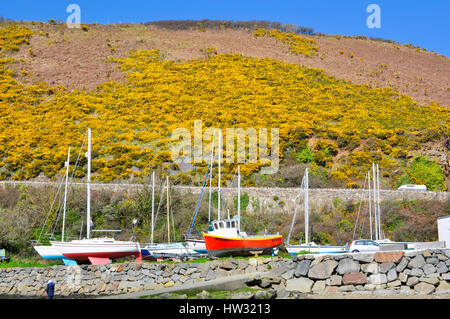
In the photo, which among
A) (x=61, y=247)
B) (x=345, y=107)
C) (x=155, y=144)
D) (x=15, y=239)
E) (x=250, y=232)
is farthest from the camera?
(x=345, y=107)

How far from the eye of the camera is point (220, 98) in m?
62.7

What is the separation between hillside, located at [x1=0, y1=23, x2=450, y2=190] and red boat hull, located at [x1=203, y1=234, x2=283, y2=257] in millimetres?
16436

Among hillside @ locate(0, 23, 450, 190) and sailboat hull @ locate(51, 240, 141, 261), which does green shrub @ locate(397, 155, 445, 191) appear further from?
sailboat hull @ locate(51, 240, 141, 261)

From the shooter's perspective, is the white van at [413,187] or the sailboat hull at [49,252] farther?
the white van at [413,187]

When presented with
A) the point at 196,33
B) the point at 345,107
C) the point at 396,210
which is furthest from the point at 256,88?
the point at 396,210

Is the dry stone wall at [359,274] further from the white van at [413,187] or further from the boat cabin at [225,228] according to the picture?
the white van at [413,187]

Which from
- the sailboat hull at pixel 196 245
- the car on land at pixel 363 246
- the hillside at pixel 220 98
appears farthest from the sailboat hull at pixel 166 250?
the hillside at pixel 220 98

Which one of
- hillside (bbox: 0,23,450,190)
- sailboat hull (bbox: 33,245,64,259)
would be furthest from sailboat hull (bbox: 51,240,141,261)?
hillside (bbox: 0,23,450,190)

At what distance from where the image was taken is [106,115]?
193 feet

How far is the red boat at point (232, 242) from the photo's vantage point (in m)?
25.7

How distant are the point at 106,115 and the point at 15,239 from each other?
28825 mm

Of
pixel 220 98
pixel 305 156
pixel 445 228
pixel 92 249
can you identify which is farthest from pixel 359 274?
pixel 220 98

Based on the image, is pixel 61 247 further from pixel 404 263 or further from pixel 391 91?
pixel 391 91

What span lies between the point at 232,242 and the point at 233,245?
0.62ft
